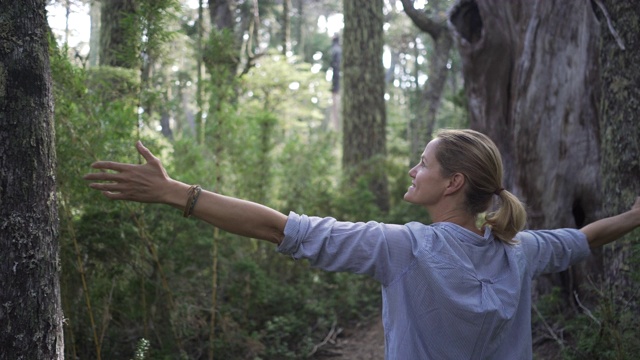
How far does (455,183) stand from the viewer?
9.45 feet

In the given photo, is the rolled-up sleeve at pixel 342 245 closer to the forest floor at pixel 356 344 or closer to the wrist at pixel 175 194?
the wrist at pixel 175 194

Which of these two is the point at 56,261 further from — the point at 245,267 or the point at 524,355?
the point at 245,267

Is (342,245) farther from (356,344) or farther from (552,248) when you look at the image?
(356,344)

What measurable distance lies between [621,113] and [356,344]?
13.8 ft

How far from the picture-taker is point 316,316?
820 centimetres

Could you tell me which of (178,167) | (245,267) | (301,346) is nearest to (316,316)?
(301,346)

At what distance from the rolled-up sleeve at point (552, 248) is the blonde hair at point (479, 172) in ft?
0.72

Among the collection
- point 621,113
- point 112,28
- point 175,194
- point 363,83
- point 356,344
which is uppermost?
point 112,28

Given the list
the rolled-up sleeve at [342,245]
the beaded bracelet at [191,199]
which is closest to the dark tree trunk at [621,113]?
the rolled-up sleeve at [342,245]

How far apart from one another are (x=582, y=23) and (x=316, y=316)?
4.39 m

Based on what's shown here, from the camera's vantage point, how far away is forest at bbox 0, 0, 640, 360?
307 centimetres

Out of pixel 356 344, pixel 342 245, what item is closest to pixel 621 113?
pixel 342 245

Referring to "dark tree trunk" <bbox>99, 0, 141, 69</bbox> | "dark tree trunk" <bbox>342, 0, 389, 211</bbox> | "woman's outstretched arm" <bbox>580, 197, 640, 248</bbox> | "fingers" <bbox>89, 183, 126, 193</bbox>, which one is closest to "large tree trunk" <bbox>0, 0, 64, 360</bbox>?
"fingers" <bbox>89, 183, 126, 193</bbox>

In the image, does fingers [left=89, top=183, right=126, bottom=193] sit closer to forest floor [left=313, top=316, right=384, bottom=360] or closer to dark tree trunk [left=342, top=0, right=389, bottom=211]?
forest floor [left=313, top=316, right=384, bottom=360]
